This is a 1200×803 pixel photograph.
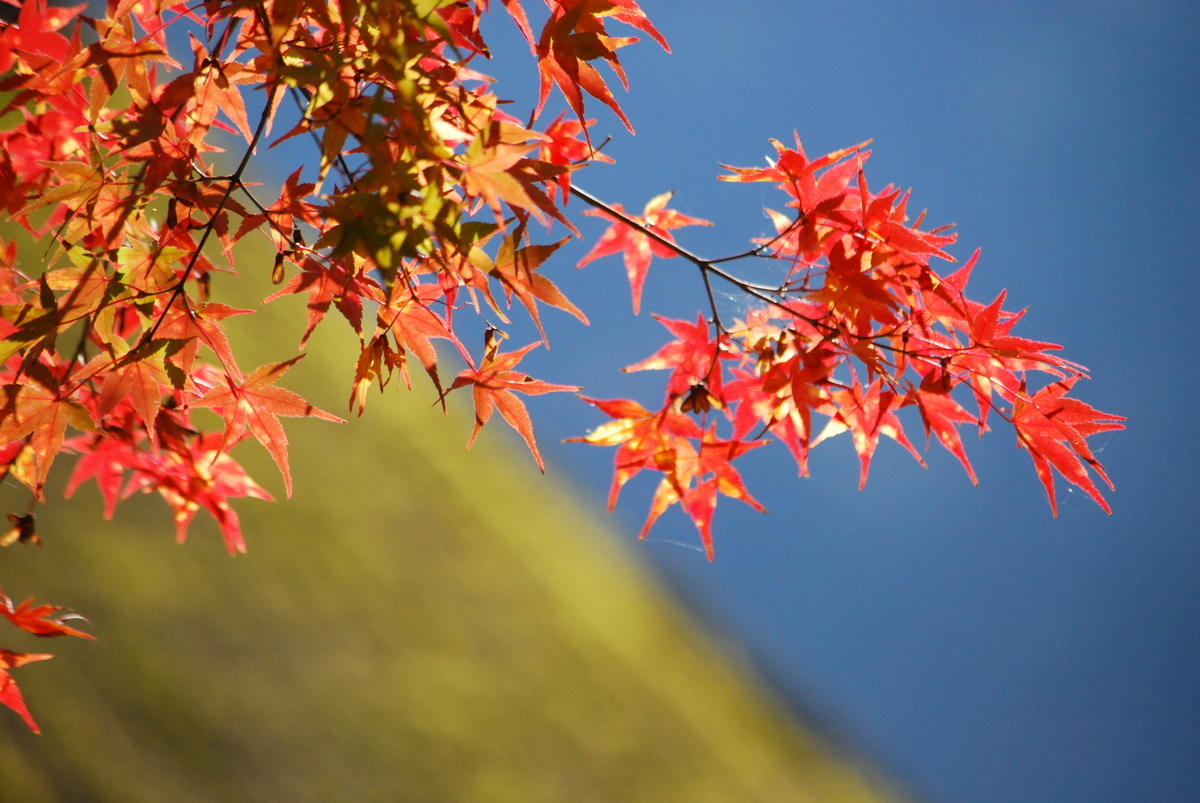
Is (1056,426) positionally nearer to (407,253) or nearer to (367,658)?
(407,253)

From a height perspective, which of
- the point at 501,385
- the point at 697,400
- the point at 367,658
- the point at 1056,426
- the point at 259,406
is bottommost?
the point at 367,658

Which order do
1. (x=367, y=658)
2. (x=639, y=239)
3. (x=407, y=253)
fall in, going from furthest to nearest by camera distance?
(x=367, y=658)
(x=639, y=239)
(x=407, y=253)

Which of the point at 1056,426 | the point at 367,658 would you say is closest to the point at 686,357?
the point at 1056,426

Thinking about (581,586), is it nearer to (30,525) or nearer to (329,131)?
(30,525)

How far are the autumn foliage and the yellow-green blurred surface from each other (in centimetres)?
140

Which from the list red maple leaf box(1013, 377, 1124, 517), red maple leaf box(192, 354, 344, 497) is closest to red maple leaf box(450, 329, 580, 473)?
red maple leaf box(192, 354, 344, 497)

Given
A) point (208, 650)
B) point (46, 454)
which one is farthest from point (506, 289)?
point (208, 650)

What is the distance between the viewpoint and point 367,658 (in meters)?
2.27

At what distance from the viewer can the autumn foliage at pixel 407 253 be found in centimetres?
45

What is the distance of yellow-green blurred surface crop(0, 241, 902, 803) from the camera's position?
1847 millimetres

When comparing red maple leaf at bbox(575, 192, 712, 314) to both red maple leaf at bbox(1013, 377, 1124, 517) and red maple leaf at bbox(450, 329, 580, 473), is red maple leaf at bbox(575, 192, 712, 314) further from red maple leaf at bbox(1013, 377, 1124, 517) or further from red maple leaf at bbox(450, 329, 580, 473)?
red maple leaf at bbox(1013, 377, 1124, 517)

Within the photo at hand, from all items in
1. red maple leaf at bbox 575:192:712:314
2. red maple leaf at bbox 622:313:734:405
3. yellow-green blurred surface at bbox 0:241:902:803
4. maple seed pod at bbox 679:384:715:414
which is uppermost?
red maple leaf at bbox 575:192:712:314

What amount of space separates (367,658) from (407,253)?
2125 mm

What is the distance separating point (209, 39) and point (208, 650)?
1936mm
